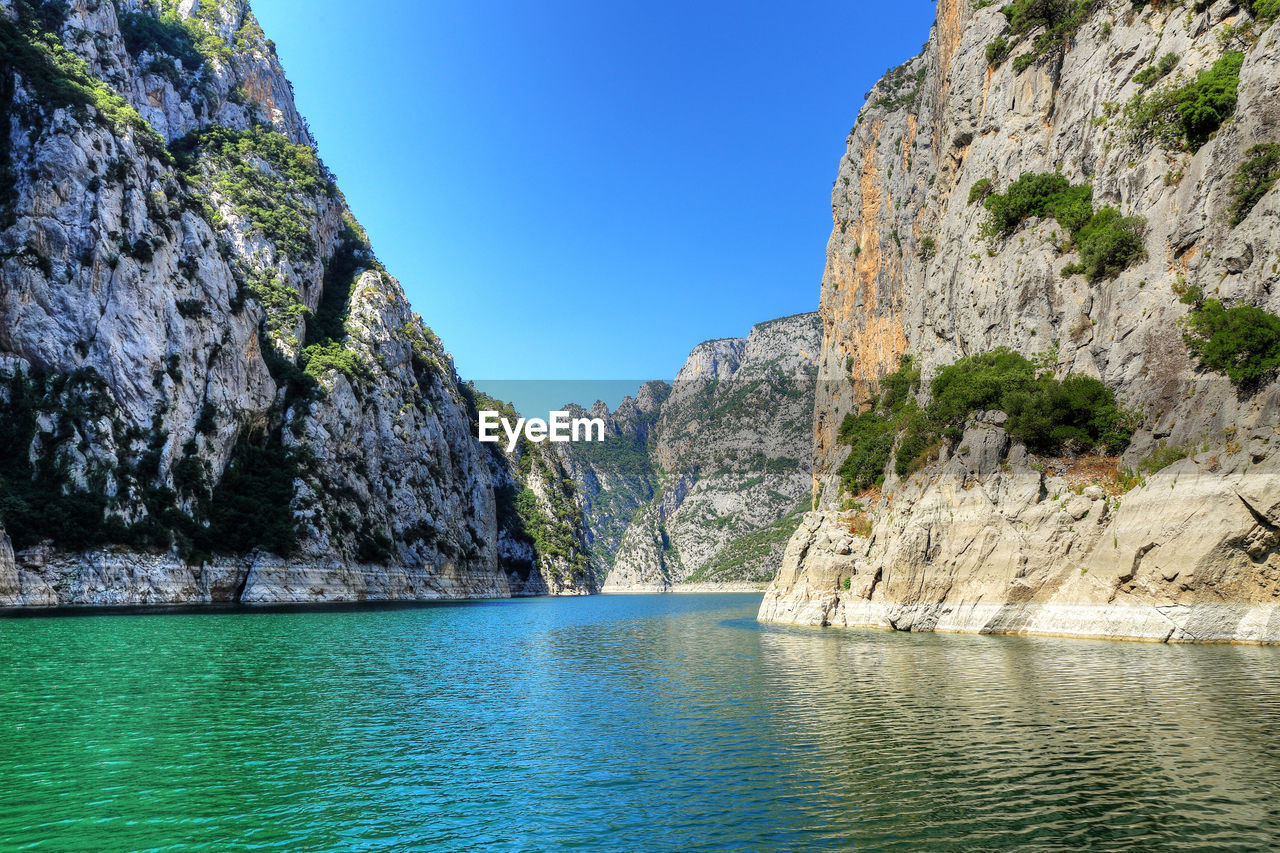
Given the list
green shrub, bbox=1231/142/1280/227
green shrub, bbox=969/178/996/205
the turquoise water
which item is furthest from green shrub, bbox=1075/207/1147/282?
the turquoise water

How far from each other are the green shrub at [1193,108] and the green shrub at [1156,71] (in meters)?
1.29

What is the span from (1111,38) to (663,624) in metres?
54.0

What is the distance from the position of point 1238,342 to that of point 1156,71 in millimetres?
21257

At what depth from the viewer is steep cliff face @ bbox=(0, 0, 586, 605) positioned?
65625 millimetres

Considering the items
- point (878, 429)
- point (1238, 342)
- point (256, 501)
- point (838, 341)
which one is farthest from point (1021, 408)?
point (256, 501)

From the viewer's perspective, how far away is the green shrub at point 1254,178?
37312 millimetres

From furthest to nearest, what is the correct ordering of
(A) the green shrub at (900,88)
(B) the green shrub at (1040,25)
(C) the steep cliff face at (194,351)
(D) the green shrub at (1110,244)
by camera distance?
(A) the green shrub at (900,88) → (C) the steep cliff face at (194,351) → (B) the green shrub at (1040,25) → (D) the green shrub at (1110,244)

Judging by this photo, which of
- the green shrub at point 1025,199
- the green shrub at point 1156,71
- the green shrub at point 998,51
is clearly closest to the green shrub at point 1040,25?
the green shrub at point 998,51

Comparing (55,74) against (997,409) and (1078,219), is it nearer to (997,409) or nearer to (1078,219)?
(997,409)

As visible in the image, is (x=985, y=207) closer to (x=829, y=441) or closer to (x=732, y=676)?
(x=829, y=441)

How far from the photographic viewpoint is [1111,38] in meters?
51.8

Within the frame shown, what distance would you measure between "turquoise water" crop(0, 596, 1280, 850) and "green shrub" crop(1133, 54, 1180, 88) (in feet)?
113

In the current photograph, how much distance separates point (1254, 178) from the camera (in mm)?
37812

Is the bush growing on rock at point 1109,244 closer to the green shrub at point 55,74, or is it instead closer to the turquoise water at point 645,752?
the turquoise water at point 645,752
